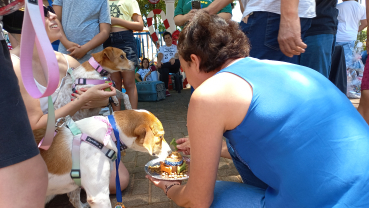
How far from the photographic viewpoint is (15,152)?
868mm

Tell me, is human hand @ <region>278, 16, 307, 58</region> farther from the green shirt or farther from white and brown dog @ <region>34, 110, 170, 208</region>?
the green shirt

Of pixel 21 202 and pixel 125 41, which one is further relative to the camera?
pixel 125 41

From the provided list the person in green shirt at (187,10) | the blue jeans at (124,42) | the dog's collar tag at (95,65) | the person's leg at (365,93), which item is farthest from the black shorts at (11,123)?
the blue jeans at (124,42)

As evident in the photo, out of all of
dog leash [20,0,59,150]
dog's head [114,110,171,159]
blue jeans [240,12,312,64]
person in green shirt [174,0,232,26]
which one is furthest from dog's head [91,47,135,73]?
dog leash [20,0,59,150]

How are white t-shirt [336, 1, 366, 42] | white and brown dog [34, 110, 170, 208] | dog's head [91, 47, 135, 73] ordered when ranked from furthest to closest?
white t-shirt [336, 1, 366, 42], dog's head [91, 47, 135, 73], white and brown dog [34, 110, 170, 208]

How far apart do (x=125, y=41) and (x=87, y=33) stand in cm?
80

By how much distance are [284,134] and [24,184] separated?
1.09 m

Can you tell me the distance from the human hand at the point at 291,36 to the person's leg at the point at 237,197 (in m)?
1.16

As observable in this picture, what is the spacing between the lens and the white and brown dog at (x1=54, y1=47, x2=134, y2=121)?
112 inches

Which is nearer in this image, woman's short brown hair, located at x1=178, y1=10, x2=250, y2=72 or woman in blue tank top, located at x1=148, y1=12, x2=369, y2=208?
woman in blue tank top, located at x1=148, y1=12, x2=369, y2=208

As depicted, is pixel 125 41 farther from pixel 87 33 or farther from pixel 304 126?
pixel 304 126

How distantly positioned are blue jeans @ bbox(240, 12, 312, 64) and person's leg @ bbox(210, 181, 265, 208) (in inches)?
50.3

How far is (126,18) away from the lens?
13.2 ft

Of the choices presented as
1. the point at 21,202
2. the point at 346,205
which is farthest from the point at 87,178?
the point at 346,205
